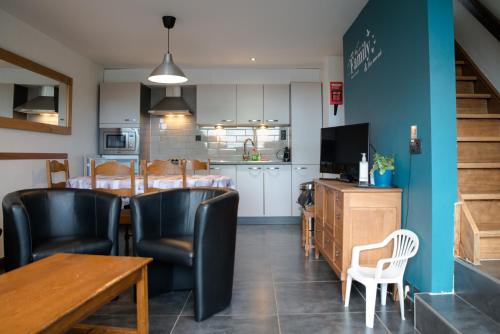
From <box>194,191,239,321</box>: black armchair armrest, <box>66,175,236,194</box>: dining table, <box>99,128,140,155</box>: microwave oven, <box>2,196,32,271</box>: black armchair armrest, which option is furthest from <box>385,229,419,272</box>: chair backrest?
<box>99,128,140,155</box>: microwave oven

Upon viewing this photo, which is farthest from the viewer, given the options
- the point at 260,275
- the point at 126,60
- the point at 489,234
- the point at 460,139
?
the point at 126,60

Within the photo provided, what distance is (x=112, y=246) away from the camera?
2.57 meters

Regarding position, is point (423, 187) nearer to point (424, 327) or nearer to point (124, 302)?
point (424, 327)

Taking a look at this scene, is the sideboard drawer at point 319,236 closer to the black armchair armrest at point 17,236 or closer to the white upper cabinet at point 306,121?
the white upper cabinet at point 306,121

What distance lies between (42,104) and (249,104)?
3.06 m

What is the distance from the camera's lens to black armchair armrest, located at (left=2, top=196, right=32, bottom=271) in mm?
2238

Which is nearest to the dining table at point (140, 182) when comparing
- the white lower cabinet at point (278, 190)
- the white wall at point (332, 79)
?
the white lower cabinet at point (278, 190)

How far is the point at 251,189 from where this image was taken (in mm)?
5602

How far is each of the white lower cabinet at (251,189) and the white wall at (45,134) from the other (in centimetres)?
248

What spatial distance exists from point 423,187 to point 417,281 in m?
0.66

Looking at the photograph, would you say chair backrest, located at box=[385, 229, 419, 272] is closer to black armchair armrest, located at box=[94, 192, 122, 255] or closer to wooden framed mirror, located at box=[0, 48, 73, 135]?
black armchair armrest, located at box=[94, 192, 122, 255]

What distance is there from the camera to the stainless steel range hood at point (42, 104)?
12.7 ft

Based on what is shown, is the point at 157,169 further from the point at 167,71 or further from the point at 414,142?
the point at 414,142

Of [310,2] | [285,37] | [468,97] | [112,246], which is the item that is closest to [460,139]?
[468,97]
